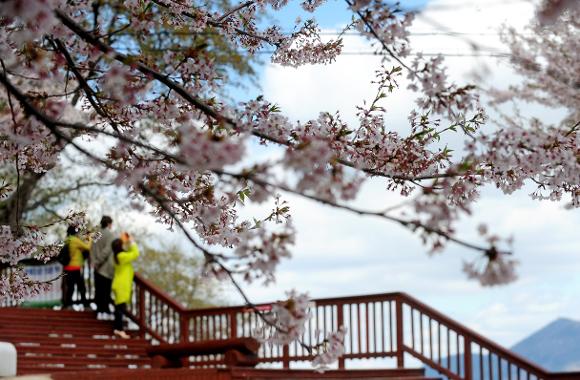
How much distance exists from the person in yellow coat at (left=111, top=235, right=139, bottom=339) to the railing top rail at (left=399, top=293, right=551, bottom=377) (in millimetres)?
4841

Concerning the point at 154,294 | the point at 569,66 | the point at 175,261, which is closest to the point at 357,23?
the point at 154,294

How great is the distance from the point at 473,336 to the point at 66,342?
21.9ft

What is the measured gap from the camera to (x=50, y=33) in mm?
5082

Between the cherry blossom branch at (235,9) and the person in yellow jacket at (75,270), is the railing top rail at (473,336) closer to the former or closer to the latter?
the person in yellow jacket at (75,270)

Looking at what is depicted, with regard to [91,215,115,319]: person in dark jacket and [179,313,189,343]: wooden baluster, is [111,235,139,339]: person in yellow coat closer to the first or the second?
[91,215,115,319]: person in dark jacket

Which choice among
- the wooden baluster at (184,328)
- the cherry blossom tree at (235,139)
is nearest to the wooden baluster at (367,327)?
the wooden baluster at (184,328)

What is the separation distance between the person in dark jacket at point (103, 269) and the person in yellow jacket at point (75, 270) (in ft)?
0.93

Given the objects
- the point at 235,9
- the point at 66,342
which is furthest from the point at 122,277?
the point at 235,9

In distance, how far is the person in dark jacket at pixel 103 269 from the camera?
18.1 meters

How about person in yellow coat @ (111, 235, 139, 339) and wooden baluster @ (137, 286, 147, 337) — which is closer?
person in yellow coat @ (111, 235, 139, 339)

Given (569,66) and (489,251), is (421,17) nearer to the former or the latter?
(489,251)

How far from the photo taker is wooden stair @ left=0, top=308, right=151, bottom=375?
15.7 meters

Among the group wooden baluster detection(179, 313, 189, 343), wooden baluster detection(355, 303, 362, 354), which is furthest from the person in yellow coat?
wooden baluster detection(355, 303, 362, 354)

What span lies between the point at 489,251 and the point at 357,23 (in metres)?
1.54
